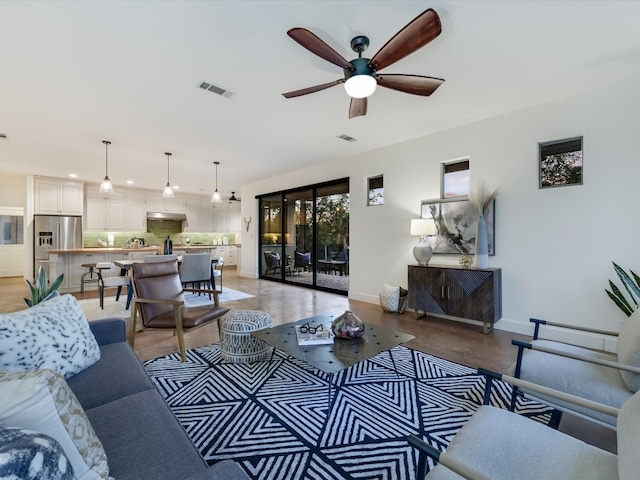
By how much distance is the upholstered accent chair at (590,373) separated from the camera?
1506 millimetres

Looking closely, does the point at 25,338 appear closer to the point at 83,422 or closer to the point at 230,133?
the point at 83,422

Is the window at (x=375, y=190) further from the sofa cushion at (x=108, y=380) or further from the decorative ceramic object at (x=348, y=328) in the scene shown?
the sofa cushion at (x=108, y=380)

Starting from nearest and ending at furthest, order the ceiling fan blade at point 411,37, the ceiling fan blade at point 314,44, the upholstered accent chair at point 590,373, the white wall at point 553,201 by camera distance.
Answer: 1. the upholstered accent chair at point 590,373
2. the ceiling fan blade at point 411,37
3. the ceiling fan blade at point 314,44
4. the white wall at point 553,201

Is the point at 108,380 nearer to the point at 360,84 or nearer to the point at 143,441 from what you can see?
the point at 143,441

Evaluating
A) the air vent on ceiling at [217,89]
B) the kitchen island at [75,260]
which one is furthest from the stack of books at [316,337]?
the kitchen island at [75,260]

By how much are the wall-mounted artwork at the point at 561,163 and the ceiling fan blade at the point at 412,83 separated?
1978 millimetres

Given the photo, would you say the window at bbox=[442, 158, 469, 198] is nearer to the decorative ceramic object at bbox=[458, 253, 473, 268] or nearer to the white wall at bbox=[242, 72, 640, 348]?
the white wall at bbox=[242, 72, 640, 348]

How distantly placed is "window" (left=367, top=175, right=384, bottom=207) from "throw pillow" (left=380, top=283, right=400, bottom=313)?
1553 mm

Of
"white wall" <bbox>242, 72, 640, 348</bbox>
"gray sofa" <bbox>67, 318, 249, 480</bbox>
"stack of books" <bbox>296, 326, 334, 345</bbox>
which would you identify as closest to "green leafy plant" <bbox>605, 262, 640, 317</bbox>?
"white wall" <bbox>242, 72, 640, 348</bbox>

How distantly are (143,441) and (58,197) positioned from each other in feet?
29.0

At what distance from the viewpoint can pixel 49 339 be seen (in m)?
1.51

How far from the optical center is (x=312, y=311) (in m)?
4.73

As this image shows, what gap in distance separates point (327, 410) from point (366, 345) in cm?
53

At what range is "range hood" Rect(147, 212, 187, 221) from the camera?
9.26 m
